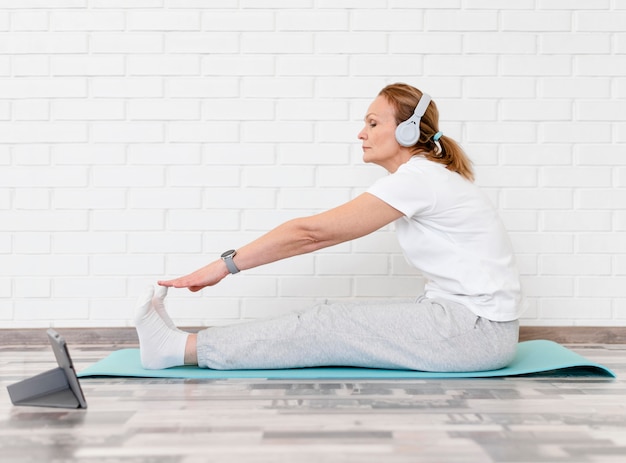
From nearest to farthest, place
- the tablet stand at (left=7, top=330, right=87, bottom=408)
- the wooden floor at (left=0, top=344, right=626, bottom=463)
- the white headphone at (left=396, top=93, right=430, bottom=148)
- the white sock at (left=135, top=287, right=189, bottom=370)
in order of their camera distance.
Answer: the wooden floor at (left=0, top=344, right=626, bottom=463) < the tablet stand at (left=7, top=330, right=87, bottom=408) < the white sock at (left=135, top=287, right=189, bottom=370) < the white headphone at (left=396, top=93, right=430, bottom=148)

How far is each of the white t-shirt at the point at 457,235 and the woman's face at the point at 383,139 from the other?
0.42 ft

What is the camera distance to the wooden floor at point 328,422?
1.75 m

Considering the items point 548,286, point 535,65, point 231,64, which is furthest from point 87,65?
A: point 548,286

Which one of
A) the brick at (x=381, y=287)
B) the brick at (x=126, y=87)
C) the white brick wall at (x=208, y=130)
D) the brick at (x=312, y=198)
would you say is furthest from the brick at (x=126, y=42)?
the brick at (x=381, y=287)

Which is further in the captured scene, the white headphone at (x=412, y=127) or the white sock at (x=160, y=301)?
the white headphone at (x=412, y=127)

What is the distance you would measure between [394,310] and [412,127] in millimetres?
676

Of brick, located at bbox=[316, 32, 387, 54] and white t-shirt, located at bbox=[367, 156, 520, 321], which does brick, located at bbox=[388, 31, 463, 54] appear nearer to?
brick, located at bbox=[316, 32, 387, 54]

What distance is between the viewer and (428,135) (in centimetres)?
288

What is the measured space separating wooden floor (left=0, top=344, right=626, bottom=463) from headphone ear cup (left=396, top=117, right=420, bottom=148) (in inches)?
34.5

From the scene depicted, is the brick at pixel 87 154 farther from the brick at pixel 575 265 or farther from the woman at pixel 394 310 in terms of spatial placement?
the brick at pixel 575 265

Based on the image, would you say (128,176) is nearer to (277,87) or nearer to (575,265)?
(277,87)

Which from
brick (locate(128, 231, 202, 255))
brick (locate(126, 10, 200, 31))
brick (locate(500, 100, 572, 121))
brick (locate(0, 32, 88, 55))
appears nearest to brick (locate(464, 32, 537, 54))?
brick (locate(500, 100, 572, 121))

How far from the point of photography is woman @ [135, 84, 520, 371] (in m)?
2.67

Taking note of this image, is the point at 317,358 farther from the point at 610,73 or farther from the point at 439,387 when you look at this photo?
the point at 610,73
